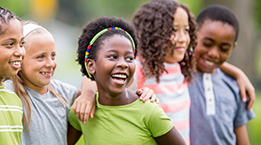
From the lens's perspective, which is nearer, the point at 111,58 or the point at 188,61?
the point at 111,58

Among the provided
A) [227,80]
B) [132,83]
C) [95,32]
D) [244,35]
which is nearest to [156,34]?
[132,83]

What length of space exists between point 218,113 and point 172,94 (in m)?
0.61

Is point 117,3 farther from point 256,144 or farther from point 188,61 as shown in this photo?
point 188,61

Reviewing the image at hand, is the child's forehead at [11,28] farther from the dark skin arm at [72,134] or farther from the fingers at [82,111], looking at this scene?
the dark skin arm at [72,134]

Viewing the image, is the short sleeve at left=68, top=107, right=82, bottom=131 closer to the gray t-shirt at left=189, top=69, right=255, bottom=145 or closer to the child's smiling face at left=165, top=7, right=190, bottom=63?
the child's smiling face at left=165, top=7, right=190, bottom=63

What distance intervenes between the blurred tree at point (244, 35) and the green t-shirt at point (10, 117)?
14.0ft

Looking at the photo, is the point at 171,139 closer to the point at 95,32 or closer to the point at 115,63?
the point at 115,63

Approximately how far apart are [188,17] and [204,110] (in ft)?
2.95

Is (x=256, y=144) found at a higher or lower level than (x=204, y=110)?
lower

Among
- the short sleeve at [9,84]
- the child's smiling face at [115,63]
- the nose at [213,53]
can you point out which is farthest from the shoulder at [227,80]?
the short sleeve at [9,84]

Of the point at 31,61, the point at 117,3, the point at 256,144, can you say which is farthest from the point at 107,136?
the point at 117,3

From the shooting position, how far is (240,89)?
12.5 feet

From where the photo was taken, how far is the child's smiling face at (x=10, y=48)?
2408 mm

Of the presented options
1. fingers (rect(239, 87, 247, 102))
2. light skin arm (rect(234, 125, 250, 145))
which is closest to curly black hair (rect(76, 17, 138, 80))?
fingers (rect(239, 87, 247, 102))
